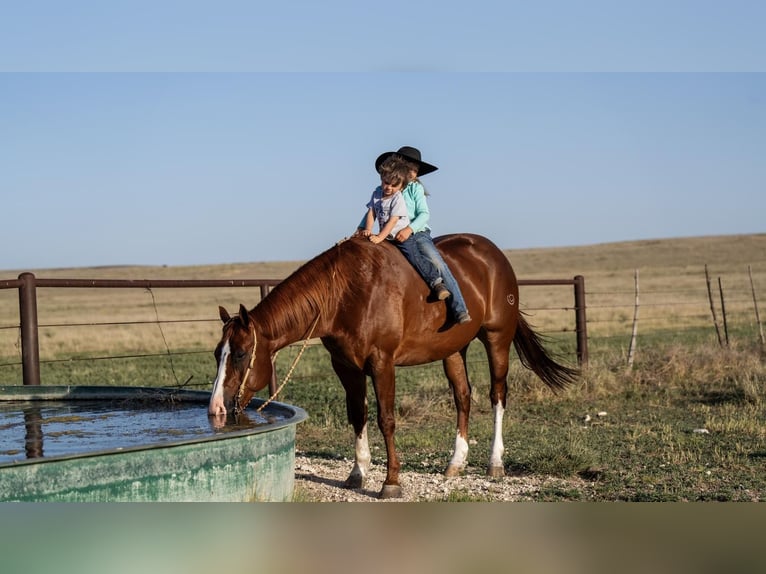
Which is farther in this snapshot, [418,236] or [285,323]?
[418,236]

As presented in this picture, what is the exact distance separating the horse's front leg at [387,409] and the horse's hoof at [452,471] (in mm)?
724

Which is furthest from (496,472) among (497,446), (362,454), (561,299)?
(561,299)

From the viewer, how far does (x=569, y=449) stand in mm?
7211

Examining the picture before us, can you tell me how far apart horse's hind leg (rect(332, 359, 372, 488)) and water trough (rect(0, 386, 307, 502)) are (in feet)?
1.96

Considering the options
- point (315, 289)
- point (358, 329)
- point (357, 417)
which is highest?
point (315, 289)

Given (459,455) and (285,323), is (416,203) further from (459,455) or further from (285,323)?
(459,455)

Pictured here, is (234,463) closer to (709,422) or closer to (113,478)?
(113,478)

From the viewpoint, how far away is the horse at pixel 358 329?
18.7 ft

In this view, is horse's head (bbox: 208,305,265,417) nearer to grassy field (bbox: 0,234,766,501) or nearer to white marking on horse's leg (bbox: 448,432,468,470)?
white marking on horse's leg (bbox: 448,432,468,470)

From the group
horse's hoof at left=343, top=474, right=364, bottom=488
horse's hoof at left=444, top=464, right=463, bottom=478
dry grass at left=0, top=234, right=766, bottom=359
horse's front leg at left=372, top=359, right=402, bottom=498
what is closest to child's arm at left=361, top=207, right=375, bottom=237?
horse's front leg at left=372, top=359, right=402, bottom=498

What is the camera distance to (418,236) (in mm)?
6512

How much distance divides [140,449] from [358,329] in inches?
85.8

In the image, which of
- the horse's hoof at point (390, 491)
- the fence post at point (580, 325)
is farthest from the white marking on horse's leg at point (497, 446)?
the fence post at point (580, 325)

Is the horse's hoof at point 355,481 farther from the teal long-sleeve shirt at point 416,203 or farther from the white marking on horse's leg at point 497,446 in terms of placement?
the teal long-sleeve shirt at point 416,203
